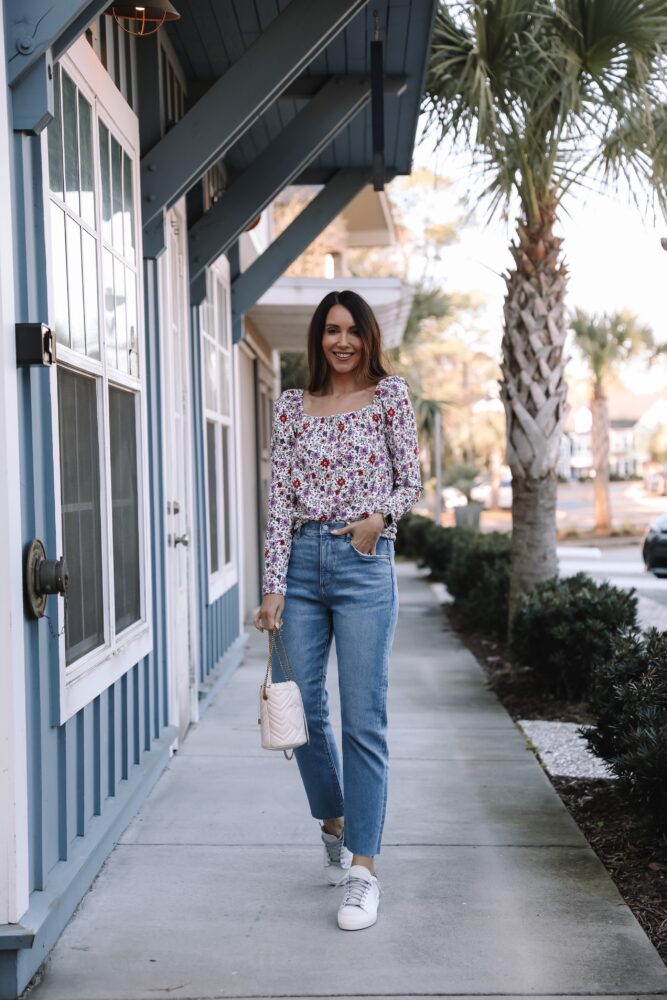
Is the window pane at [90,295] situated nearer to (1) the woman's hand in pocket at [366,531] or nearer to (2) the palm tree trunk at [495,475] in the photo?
(1) the woman's hand in pocket at [366,531]

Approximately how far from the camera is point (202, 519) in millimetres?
6926

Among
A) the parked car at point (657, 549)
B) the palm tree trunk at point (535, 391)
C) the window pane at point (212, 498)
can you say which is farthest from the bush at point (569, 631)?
the parked car at point (657, 549)

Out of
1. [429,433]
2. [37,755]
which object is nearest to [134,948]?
[37,755]

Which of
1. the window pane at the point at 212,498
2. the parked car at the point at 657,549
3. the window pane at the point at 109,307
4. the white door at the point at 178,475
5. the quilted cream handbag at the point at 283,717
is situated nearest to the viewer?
the quilted cream handbag at the point at 283,717

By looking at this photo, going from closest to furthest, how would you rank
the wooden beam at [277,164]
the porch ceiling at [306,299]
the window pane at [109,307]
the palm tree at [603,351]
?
1. the window pane at [109,307]
2. the wooden beam at [277,164]
3. the porch ceiling at [306,299]
4. the palm tree at [603,351]

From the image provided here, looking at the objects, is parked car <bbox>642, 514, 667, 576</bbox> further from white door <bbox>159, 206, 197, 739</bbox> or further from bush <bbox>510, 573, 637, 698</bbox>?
white door <bbox>159, 206, 197, 739</bbox>

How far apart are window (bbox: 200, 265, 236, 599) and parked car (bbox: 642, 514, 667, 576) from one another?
922 centimetres

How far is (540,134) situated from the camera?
809 centimetres

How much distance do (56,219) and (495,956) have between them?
2540mm

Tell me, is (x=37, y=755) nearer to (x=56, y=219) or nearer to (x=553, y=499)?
(x=56, y=219)

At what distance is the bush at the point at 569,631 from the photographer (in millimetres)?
6621

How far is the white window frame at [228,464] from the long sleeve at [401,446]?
3.51 m

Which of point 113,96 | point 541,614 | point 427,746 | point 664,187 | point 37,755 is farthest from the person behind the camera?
point 664,187

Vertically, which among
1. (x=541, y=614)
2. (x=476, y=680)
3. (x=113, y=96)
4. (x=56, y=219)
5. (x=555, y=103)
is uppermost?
(x=555, y=103)
